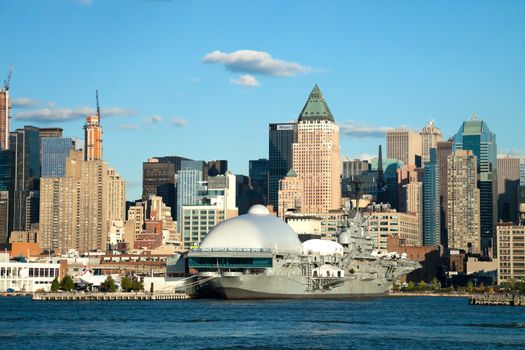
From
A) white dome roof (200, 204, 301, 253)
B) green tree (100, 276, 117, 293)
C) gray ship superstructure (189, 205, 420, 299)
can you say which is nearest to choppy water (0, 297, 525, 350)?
gray ship superstructure (189, 205, 420, 299)

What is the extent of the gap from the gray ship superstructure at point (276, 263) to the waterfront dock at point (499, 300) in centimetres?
1963

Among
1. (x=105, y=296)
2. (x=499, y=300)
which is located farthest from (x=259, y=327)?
(x=105, y=296)

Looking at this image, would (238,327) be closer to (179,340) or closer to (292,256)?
(179,340)

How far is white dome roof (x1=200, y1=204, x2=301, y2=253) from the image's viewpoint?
163625 millimetres

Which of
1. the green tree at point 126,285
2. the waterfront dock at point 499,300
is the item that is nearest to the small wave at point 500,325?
the waterfront dock at point 499,300

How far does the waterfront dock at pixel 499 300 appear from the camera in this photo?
516 feet

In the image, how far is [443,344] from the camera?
9119 centimetres

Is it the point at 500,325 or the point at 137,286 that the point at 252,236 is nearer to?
the point at 137,286

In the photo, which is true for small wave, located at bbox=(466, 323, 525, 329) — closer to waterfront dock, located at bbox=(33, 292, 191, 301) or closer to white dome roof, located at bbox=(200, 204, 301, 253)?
white dome roof, located at bbox=(200, 204, 301, 253)

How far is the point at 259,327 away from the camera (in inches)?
4119

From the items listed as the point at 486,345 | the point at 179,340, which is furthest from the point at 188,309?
the point at 486,345

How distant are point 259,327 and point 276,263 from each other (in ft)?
182

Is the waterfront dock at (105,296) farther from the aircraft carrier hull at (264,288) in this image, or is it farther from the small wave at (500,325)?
the small wave at (500,325)

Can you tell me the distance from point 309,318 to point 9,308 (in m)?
49.0
